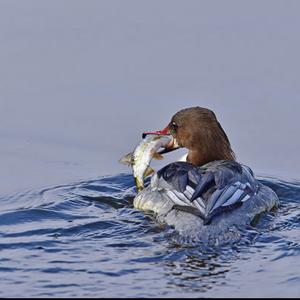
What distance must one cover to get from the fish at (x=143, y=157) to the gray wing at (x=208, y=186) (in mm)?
514

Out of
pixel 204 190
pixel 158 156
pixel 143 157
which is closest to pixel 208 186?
pixel 204 190

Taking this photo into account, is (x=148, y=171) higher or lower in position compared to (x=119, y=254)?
higher

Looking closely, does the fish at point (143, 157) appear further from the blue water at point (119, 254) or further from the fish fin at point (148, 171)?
the blue water at point (119, 254)

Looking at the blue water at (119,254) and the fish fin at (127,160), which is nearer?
the blue water at (119,254)

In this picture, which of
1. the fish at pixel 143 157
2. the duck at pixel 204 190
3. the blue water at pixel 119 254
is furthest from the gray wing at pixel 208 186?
the fish at pixel 143 157

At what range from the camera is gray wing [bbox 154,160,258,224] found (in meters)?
8.38

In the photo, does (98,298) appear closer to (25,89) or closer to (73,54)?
(25,89)

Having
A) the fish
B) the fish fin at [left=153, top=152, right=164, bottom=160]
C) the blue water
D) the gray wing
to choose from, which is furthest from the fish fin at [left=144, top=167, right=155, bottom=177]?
the gray wing

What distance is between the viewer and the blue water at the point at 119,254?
6.70 m

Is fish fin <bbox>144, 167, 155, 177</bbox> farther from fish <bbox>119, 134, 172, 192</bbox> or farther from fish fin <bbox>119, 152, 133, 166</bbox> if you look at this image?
fish fin <bbox>119, 152, 133, 166</bbox>

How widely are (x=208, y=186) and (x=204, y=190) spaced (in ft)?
0.32

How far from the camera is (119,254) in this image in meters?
7.50

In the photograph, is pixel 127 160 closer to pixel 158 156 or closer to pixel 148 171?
pixel 148 171

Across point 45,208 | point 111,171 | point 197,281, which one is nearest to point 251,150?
point 111,171
